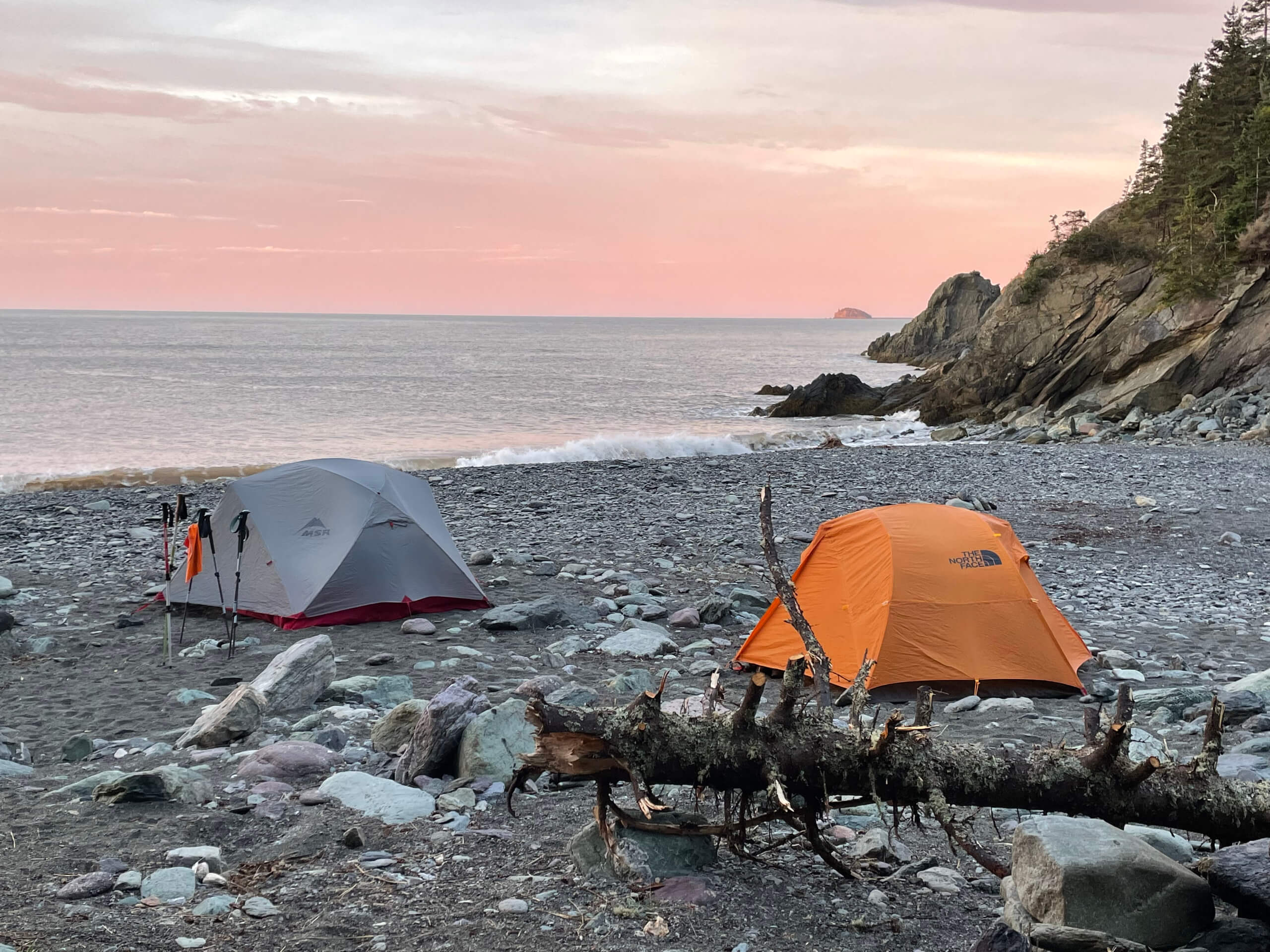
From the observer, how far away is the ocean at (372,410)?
30.1 metres

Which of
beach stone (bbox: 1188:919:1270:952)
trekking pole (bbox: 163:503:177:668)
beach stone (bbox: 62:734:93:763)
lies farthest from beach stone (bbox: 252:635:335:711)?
beach stone (bbox: 1188:919:1270:952)

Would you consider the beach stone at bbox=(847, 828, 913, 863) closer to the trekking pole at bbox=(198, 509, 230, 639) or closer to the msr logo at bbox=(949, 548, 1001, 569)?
the msr logo at bbox=(949, 548, 1001, 569)

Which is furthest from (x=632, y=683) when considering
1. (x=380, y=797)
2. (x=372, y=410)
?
(x=372, y=410)

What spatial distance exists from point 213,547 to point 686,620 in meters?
4.67

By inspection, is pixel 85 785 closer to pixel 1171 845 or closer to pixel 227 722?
pixel 227 722

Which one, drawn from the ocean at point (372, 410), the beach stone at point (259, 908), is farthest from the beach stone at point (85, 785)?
the ocean at point (372, 410)

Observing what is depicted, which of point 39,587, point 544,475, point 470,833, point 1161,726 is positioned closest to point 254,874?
point 470,833

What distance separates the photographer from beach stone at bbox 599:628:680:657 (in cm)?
919

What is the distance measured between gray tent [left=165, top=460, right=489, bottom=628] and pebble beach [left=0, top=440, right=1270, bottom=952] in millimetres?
311

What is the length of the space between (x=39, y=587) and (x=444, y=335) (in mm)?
156504

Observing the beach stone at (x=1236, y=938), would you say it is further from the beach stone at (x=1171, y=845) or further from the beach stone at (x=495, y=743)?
the beach stone at (x=495, y=743)

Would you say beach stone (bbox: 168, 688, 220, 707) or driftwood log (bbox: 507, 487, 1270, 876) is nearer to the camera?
driftwood log (bbox: 507, 487, 1270, 876)

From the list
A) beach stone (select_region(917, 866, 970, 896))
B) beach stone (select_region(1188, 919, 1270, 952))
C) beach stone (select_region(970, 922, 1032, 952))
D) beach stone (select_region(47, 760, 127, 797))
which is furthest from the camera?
beach stone (select_region(47, 760, 127, 797))

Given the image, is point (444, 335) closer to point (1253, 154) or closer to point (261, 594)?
point (1253, 154)
